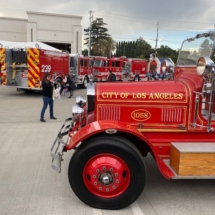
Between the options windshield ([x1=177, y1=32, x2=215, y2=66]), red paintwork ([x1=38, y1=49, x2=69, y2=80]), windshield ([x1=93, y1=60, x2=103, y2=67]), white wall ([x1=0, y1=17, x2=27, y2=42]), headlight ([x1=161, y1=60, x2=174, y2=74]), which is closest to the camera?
windshield ([x1=177, y1=32, x2=215, y2=66])

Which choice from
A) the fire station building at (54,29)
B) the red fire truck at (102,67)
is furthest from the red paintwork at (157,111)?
the fire station building at (54,29)

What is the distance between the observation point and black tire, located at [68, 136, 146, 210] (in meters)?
2.99

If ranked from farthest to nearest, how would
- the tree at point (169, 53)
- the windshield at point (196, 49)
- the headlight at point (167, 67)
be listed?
the tree at point (169, 53) → the headlight at point (167, 67) → the windshield at point (196, 49)

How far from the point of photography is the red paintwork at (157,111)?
132 inches

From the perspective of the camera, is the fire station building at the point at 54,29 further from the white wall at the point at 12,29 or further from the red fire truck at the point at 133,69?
the red fire truck at the point at 133,69

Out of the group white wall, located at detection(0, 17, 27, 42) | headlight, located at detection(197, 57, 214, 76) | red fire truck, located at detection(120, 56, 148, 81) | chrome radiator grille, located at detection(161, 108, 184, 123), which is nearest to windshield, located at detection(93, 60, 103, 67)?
red fire truck, located at detection(120, 56, 148, 81)

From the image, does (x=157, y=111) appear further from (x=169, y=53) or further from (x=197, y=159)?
(x=169, y=53)

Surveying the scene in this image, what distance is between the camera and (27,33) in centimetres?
3972

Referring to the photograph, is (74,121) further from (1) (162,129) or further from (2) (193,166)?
(2) (193,166)

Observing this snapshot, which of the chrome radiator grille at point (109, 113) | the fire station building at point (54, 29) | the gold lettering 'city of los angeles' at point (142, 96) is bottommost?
the chrome radiator grille at point (109, 113)

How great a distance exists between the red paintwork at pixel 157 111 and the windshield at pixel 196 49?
2.13 ft

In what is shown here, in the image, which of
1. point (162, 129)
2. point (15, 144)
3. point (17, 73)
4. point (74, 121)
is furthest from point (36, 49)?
point (162, 129)

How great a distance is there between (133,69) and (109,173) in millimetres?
25683

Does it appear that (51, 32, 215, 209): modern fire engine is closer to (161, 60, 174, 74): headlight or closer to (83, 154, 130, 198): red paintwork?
(83, 154, 130, 198): red paintwork
